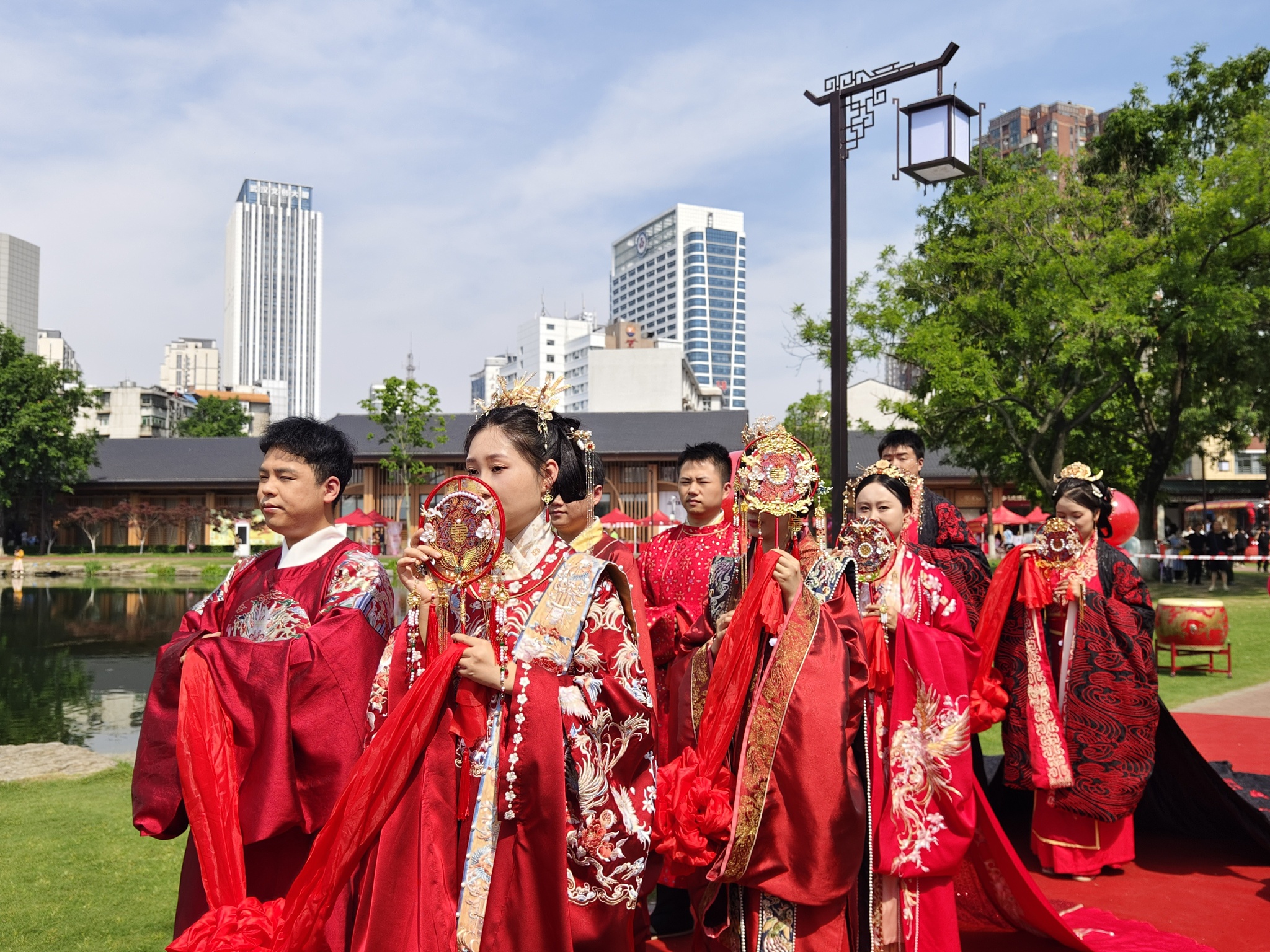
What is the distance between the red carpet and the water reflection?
898cm

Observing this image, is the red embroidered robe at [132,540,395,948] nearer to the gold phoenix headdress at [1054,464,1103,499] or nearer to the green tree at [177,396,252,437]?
the gold phoenix headdress at [1054,464,1103,499]

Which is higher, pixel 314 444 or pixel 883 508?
pixel 314 444

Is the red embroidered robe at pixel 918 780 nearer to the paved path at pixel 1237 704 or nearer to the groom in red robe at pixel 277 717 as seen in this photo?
the groom in red robe at pixel 277 717

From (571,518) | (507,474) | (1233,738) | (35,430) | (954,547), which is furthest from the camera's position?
(35,430)

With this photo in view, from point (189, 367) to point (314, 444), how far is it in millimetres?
115102

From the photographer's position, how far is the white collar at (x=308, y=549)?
10.1 feet

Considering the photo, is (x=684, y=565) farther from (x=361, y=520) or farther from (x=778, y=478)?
(x=361, y=520)

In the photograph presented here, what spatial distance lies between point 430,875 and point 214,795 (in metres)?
0.83

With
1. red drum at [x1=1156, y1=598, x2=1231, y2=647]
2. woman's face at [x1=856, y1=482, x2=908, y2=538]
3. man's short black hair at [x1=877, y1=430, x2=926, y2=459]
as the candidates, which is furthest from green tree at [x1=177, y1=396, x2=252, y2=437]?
woman's face at [x1=856, y1=482, x2=908, y2=538]

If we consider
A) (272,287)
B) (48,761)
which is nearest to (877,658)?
(48,761)

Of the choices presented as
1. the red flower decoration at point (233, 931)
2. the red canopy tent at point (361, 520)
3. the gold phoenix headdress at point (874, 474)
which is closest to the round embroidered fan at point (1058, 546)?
the gold phoenix headdress at point (874, 474)

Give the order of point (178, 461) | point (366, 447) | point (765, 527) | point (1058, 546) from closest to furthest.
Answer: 1. point (765, 527)
2. point (1058, 546)
3. point (366, 447)
4. point (178, 461)

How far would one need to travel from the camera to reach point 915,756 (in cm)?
339

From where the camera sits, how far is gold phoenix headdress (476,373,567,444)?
9.59ft
